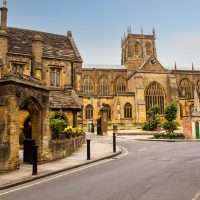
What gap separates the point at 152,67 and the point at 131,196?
55.4 meters

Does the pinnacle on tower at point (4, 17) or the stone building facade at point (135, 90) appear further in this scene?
the stone building facade at point (135, 90)

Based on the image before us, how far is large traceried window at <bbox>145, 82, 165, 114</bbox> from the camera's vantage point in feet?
196

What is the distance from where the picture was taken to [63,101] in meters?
22.3

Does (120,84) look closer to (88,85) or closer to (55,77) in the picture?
(88,85)

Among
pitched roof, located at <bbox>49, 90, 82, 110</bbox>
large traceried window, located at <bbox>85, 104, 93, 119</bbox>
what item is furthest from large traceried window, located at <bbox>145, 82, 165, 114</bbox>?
pitched roof, located at <bbox>49, 90, 82, 110</bbox>

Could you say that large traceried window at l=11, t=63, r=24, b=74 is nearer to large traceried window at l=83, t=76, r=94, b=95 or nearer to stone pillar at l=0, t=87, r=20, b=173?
stone pillar at l=0, t=87, r=20, b=173

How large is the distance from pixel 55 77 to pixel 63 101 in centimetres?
859

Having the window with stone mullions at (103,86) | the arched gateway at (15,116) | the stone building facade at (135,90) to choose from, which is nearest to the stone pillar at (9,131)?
the arched gateway at (15,116)

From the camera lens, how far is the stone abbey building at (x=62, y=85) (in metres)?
12.1

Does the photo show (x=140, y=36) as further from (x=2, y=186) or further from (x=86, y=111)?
(x=2, y=186)

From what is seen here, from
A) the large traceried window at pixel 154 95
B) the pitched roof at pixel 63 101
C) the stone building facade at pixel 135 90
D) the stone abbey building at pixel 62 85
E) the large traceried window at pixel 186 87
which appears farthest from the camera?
the large traceried window at pixel 186 87

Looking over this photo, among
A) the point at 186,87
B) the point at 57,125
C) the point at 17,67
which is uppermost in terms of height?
the point at 186,87

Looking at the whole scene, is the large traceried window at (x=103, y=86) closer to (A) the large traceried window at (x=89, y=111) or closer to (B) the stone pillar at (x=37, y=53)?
(A) the large traceried window at (x=89, y=111)

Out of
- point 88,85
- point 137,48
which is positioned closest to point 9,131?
point 88,85
